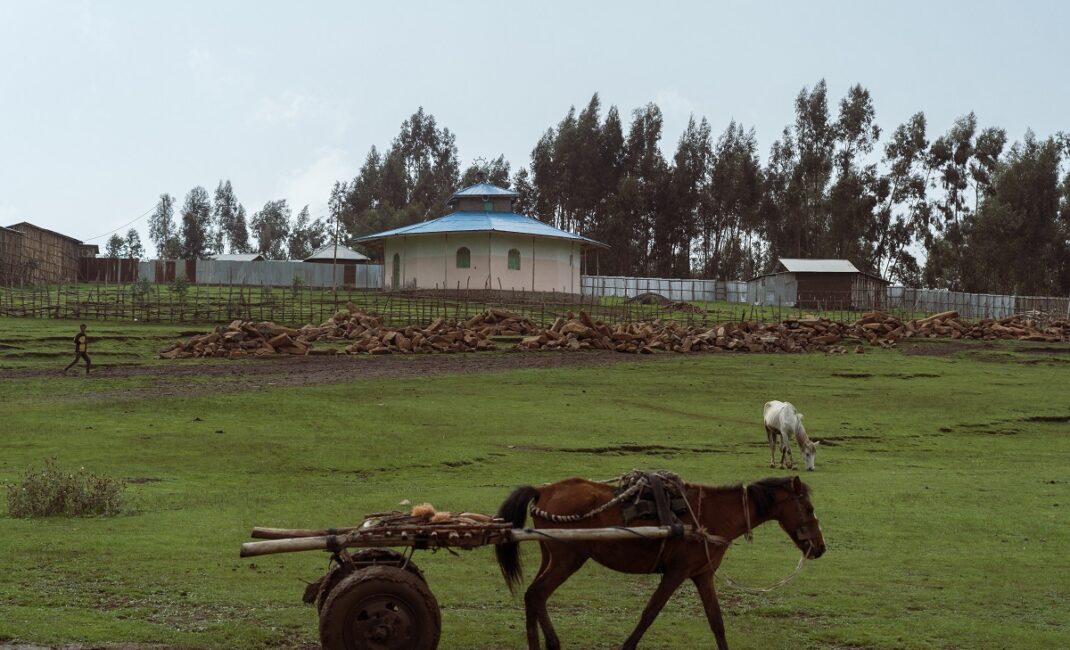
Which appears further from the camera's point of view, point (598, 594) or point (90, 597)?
point (598, 594)

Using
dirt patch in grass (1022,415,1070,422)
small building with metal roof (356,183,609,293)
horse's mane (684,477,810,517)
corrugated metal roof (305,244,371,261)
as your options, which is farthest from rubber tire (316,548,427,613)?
corrugated metal roof (305,244,371,261)

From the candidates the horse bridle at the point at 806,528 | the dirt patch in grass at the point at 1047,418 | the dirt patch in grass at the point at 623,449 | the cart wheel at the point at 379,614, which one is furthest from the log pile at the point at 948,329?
the cart wheel at the point at 379,614

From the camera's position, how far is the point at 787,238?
111750 millimetres

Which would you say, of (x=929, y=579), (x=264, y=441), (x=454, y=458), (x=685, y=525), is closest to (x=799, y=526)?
(x=685, y=525)

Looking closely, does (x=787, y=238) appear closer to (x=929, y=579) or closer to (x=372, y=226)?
(x=372, y=226)

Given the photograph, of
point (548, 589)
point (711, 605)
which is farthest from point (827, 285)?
point (548, 589)

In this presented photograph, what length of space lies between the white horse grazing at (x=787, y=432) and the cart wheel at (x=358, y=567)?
57.3ft

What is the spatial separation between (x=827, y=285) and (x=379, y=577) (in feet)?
252

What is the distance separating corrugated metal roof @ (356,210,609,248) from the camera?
244 ft

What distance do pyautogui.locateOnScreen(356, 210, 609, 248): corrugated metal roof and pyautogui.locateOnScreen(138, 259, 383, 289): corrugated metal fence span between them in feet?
34.6

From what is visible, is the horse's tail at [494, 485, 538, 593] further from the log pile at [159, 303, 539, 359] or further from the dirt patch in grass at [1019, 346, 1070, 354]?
the dirt patch in grass at [1019, 346, 1070, 354]

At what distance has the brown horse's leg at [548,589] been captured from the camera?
10.9m

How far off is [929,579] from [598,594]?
4.73m

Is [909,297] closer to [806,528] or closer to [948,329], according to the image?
[948,329]
